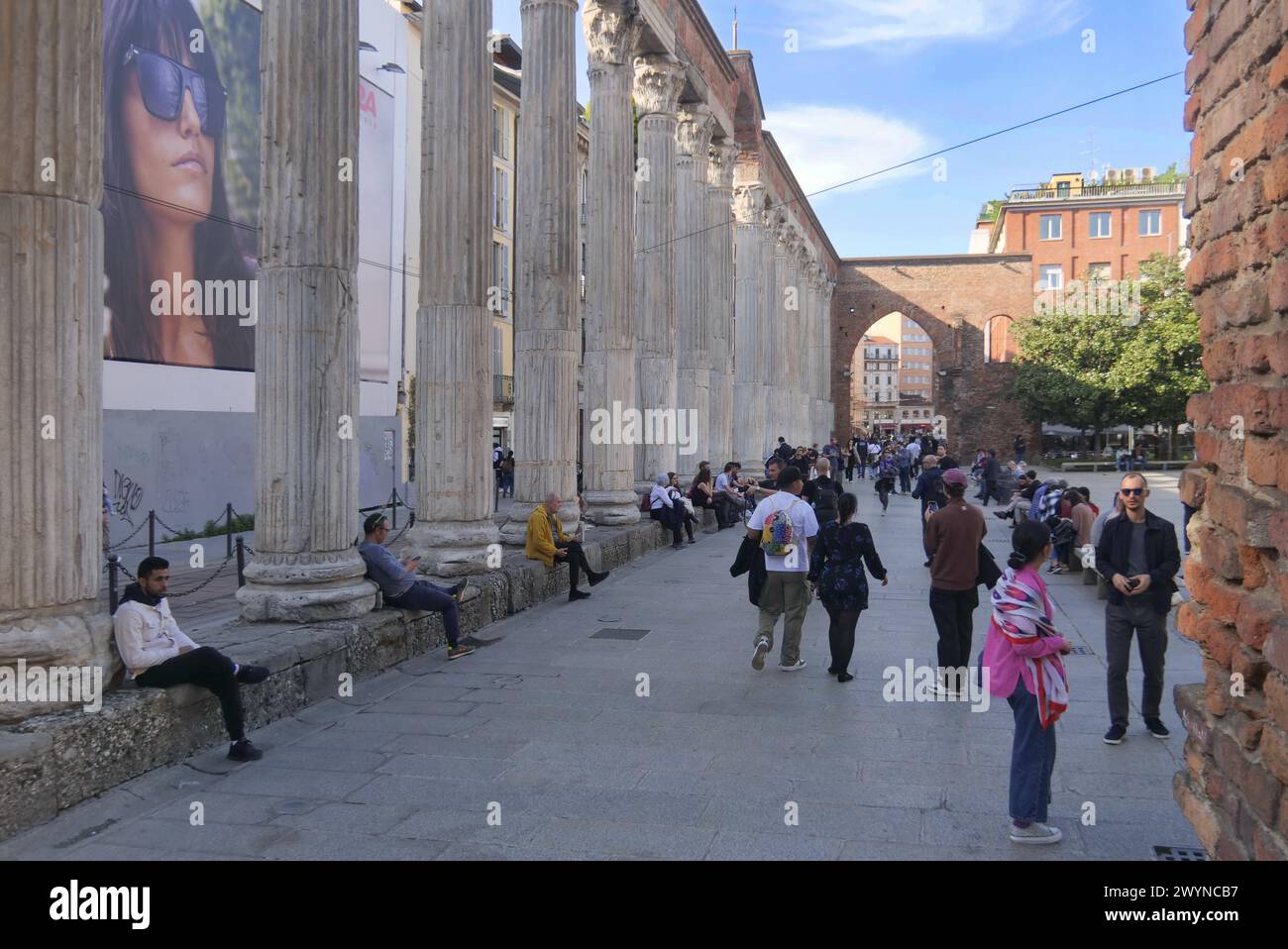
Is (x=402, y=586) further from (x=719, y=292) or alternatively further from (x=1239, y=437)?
(x=719, y=292)

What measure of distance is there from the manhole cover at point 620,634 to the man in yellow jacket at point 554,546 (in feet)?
5.89

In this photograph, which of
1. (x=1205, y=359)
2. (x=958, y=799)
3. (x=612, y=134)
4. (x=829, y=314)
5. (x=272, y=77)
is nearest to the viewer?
(x=1205, y=359)

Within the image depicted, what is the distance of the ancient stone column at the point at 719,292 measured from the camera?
24750 mm

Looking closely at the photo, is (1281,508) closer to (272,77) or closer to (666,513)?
(272,77)

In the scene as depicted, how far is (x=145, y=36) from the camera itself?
17.3m

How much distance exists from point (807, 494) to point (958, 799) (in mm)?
7636

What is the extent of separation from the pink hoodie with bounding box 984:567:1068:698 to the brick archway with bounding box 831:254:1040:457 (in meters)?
50.4

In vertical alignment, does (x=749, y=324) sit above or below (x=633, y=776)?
above

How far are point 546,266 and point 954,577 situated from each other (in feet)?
23.8

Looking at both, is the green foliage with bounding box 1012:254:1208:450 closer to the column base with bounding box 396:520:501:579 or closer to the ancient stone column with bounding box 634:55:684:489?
the ancient stone column with bounding box 634:55:684:489

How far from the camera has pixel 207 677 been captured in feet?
19.2

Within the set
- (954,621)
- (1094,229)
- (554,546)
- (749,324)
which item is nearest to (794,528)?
(954,621)

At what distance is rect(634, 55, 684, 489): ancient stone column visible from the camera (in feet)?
63.5
